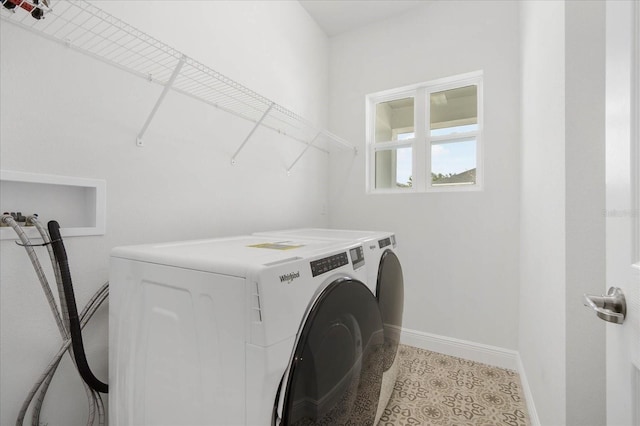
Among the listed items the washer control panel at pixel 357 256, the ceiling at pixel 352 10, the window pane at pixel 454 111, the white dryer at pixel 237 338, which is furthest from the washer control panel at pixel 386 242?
the ceiling at pixel 352 10

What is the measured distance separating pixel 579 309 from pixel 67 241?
1.85 m

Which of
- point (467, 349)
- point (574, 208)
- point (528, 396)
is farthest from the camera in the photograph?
point (467, 349)

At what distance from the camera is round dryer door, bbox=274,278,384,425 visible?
0.78 metres

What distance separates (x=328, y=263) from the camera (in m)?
0.99

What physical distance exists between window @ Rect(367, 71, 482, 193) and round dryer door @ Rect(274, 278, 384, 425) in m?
1.71

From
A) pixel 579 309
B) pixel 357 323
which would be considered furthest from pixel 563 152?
pixel 357 323

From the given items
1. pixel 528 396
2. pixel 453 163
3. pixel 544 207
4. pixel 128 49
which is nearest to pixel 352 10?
pixel 453 163

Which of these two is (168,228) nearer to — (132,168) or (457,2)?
(132,168)

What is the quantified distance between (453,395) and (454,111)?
217 cm

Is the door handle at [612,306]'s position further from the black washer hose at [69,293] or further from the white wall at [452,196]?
the white wall at [452,196]

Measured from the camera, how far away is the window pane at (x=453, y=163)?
2.46 m

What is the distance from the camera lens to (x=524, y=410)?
1681 millimetres

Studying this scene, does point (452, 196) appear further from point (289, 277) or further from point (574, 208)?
point (289, 277)

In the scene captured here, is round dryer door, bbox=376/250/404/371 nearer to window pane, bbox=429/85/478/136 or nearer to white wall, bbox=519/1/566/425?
white wall, bbox=519/1/566/425
